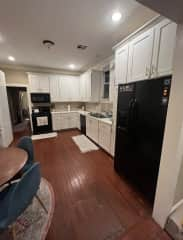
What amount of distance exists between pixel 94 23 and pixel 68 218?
9.72 feet

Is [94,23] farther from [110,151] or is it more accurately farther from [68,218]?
[68,218]

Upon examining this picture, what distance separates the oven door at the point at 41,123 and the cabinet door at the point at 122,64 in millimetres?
3451

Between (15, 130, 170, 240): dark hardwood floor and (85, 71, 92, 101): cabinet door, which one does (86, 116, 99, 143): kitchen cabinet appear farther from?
(85, 71, 92, 101): cabinet door

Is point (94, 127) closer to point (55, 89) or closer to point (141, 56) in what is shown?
point (141, 56)

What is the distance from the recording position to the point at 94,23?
6.10ft

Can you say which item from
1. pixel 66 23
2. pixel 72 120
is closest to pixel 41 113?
pixel 72 120

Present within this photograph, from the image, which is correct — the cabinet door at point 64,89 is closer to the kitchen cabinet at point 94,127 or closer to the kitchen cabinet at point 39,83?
the kitchen cabinet at point 39,83

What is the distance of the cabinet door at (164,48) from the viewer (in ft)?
4.13

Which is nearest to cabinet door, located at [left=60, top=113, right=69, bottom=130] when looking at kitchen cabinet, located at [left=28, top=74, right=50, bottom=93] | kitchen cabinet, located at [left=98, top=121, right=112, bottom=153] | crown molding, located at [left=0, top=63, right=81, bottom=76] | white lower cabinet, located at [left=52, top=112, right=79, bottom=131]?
white lower cabinet, located at [left=52, top=112, right=79, bottom=131]

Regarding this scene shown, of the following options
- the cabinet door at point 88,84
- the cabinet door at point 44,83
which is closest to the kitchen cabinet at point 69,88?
the cabinet door at point 44,83

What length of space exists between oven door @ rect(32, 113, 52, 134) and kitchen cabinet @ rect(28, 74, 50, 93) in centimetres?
101

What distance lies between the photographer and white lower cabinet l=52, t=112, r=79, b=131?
15.6 ft

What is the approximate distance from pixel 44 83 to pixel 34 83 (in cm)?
37

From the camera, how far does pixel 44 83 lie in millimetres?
4527
